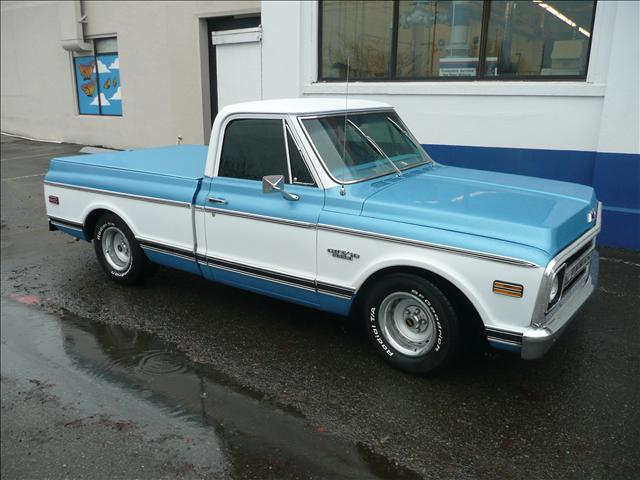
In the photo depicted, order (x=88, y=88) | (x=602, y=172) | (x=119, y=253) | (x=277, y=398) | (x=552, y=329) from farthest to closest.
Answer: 1. (x=88, y=88)
2. (x=602, y=172)
3. (x=119, y=253)
4. (x=277, y=398)
5. (x=552, y=329)

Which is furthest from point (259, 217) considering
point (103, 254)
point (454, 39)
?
point (454, 39)

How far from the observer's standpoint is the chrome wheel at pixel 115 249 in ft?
19.1

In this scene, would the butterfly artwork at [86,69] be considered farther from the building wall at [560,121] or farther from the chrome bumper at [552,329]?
the chrome bumper at [552,329]

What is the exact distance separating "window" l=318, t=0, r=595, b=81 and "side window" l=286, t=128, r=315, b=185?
4.58m

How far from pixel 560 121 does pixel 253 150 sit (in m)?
4.52

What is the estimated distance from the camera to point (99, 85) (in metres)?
15.7

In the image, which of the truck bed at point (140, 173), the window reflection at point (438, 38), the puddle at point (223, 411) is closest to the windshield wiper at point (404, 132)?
the truck bed at point (140, 173)

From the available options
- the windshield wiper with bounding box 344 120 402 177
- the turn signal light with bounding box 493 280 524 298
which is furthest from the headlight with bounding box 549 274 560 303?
the windshield wiper with bounding box 344 120 402 177

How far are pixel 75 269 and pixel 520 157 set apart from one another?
227 inches

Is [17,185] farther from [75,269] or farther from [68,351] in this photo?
[68,351]

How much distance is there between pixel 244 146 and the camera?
4695 millimetres

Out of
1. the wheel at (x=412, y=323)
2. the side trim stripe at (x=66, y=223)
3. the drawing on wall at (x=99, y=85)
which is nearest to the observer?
the wheel at (x=412, y=323)

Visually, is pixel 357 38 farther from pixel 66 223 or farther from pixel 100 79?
pixel 100 79

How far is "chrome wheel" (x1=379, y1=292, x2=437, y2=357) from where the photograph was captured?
3.93 metres
